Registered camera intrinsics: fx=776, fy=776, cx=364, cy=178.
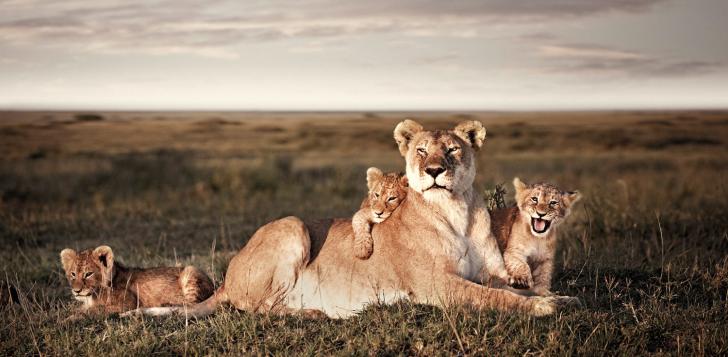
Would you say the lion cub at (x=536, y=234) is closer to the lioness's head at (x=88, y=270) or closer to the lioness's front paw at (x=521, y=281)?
the lioness's front paw at (x=521, y=281)

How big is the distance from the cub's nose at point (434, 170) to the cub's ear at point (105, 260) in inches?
157

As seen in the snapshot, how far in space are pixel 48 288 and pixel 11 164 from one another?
80.7ft

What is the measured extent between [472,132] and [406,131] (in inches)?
23.3

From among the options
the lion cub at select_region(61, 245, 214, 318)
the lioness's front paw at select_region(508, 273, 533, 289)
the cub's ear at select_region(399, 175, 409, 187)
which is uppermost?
the cub's ear at select_region(399, 175, 409, 187)

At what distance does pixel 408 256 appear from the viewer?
6.64 meters

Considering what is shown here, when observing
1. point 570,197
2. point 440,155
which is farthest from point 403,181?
point 570,197

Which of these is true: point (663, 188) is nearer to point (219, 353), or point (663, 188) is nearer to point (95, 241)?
point (95, 241)

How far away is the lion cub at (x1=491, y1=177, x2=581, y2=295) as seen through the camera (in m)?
7.20

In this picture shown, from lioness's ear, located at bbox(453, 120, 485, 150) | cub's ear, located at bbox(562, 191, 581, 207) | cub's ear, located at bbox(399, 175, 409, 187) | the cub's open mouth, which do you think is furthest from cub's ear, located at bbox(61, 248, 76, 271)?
cub's ear, located at bbox(562, 191, 581, 207)

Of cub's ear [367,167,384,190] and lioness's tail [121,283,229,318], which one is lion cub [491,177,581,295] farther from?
lioness's tail [121,283,229,318]

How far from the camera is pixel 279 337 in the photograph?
6.42 metres

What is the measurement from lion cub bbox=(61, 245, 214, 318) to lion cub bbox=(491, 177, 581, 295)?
3345mm

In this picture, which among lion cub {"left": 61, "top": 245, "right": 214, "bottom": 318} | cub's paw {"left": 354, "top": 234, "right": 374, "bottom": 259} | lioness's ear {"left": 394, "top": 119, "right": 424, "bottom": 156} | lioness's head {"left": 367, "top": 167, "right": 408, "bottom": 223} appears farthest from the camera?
lion cub {"left": 61, "top": 245, "right": 214, "bottom": 318}

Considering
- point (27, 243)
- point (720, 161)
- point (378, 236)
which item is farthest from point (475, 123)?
point (720, 161)
